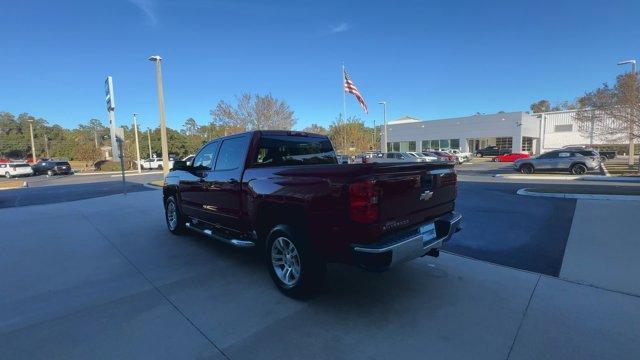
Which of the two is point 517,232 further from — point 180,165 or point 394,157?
point 394,157

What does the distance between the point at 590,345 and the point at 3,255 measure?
8.37m

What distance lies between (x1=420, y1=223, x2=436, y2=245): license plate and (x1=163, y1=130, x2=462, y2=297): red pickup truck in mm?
12

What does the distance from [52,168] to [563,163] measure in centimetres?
4336

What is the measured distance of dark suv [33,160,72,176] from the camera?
33.9 meters

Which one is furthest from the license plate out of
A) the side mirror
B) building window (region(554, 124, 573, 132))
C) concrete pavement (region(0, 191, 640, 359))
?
building window (region(554, 124, 573, 132))

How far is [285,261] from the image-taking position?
163 inches

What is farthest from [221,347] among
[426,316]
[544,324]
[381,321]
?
[544,324]

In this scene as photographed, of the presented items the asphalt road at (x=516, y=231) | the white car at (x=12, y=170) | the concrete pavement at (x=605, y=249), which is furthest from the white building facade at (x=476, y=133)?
the white car at (x=12, y=170)

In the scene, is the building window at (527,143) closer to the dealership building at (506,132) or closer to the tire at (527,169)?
the dealership building at (506,132)

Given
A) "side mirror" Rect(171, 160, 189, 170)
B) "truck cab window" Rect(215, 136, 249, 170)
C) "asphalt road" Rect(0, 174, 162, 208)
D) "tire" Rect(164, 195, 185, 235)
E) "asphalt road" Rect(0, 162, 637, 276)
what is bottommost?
"asphalt road" Rect(0, 174, 162, 208)

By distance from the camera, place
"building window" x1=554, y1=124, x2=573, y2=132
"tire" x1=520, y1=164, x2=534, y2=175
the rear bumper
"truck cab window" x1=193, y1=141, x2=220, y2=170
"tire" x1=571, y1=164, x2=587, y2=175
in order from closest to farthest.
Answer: the rear bumper
"truck cab window" x1=193, y1=141, x2=220, y2=170
"tire" x1=571, y1=164, x2=587, y2=175
"tire" x1=520, y1=164, x2=534, y2=175
"building window" x1=554, y1=124, x2=573, y2=132

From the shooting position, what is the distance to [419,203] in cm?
387

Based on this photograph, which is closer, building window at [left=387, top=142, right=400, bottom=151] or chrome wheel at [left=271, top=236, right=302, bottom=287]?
chrome wheel at [left=271, top=236, right=302, bottom=287]

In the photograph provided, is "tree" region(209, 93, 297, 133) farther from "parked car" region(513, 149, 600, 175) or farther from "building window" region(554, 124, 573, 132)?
"building window" region(554, 124, 573, 132)
